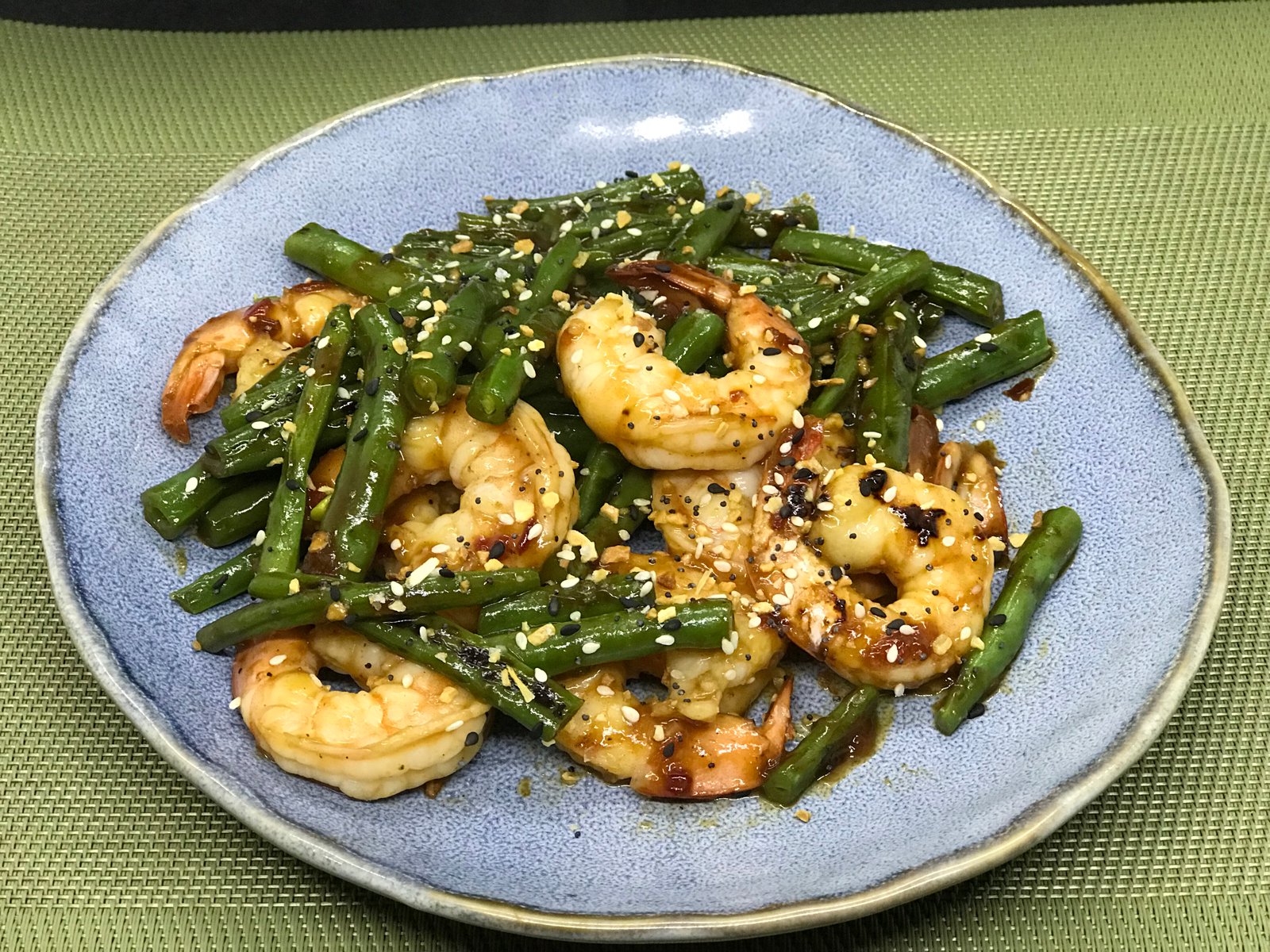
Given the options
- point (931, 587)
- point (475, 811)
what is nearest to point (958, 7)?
point (931, 587)

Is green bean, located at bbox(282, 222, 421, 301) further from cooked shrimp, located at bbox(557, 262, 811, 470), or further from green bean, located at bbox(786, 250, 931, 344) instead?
green bean, located at bbox(786, 250, 931, 344)

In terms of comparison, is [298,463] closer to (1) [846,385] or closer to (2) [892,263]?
(1) [846,385]

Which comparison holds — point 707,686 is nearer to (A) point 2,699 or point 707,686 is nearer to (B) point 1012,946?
(B) point 1012,946

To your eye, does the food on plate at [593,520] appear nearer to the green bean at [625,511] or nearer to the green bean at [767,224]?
the green bean at [625,511]

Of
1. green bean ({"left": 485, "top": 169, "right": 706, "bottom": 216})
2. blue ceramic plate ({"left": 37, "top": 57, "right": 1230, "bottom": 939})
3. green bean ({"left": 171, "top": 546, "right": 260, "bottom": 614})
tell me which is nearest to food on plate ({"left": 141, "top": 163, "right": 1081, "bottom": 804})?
green bean ({"left": 171, "top": 546, "right": 260, "bottom": 614})

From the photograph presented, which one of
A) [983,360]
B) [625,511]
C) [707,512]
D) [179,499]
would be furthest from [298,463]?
[983,360]
